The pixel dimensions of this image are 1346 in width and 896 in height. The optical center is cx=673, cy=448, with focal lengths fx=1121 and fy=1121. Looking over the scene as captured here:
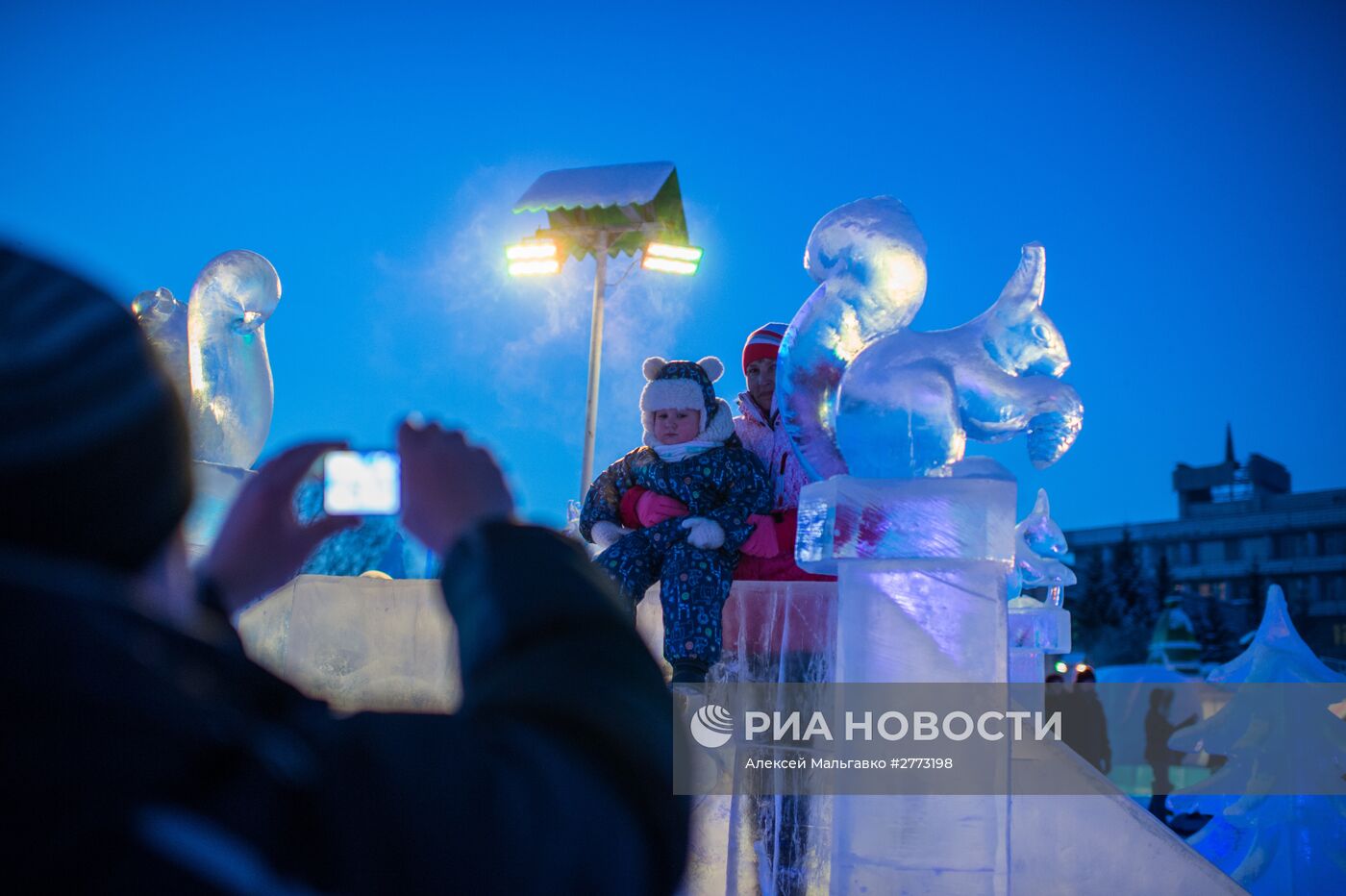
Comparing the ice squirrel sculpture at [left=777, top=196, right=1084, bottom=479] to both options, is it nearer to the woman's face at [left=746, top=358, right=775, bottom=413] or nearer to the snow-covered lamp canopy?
the woman's face at [left=746, top=358, right=775, bottom=413]

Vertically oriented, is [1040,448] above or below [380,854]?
above

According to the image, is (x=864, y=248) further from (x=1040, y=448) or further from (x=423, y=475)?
(x=423, y=475)

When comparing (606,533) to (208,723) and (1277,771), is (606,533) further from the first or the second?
(1277,771)

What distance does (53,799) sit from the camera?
0.53 m

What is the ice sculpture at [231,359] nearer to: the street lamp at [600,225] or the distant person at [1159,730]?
the street lamp at [600,225]

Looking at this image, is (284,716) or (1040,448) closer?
(284,716)

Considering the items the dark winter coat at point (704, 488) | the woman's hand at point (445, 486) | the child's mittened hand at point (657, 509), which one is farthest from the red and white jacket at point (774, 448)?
the woman's hand at point (445, 486)

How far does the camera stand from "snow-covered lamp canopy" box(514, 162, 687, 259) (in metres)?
10.3

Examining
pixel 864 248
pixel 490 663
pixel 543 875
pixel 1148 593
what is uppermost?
pixel 1148 593

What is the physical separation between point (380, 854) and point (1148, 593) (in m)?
54.5

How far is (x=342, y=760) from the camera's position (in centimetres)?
63

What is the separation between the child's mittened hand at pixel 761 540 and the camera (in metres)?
4.00

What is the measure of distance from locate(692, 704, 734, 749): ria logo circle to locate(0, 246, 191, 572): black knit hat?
2.85 metres

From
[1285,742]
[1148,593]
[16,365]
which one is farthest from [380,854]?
[1148,593]
